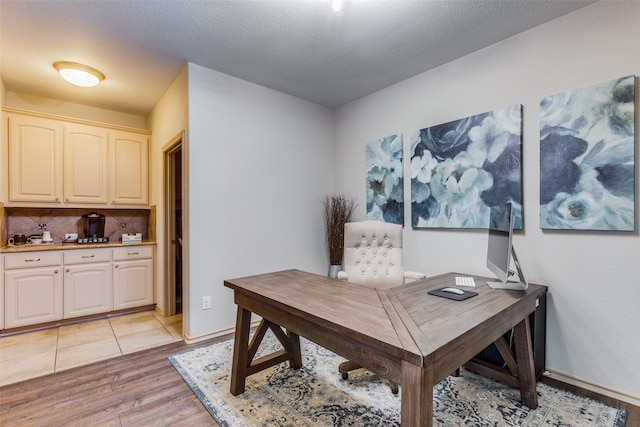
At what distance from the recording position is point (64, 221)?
363 centimetres

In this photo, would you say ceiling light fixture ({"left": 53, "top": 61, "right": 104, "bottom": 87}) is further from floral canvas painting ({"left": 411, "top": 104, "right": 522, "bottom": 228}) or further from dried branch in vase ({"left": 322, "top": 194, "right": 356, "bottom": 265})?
floral canvas painting ({"left": 411, "top": 104, "right": 522, "bottom": 228})

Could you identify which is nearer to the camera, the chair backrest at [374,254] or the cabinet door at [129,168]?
the chair backrest at [374,254]

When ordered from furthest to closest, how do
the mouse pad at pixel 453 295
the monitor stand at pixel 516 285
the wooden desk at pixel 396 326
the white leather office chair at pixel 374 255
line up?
the white leather office chair at pixel 374 255
the monitor stand at pixel 516 285
the mouse pad at pixel 453 295
the wooden desk at pixel 396 326

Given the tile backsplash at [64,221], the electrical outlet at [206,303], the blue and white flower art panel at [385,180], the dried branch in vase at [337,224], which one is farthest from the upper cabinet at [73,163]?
the blue and white flower art panel at [385,180]

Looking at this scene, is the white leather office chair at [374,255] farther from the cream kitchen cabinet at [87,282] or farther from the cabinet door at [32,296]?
the cabinet door at [32,296]

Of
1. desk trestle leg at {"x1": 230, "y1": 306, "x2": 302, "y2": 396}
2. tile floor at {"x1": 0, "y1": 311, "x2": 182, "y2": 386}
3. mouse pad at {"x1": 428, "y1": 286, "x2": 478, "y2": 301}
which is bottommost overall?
tile floor at {"x1": 0, "y1": 311, "x2": 182, "y2": 386}

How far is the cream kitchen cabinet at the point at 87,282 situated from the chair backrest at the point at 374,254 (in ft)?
9.32

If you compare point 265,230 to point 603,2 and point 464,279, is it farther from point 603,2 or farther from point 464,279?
point 603,2

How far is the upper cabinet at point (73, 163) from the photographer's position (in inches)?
123

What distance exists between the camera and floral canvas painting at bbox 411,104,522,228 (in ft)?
7.54

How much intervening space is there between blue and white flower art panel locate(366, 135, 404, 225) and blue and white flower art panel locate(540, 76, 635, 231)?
1.25 meters

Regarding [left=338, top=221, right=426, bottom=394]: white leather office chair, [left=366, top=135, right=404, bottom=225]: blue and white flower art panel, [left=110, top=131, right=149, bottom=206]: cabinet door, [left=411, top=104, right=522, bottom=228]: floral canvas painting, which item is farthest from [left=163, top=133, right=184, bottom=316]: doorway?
[left=411, top=104, right=522, bottom=228]: floral canvas painting

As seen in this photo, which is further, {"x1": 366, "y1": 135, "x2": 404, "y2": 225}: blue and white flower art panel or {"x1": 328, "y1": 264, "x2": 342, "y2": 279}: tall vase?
{"x1": 328, "y1": 264, "x2": 342, "y2": 279}: tall vase

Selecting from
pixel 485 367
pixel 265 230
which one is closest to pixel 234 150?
pixel 265 230
